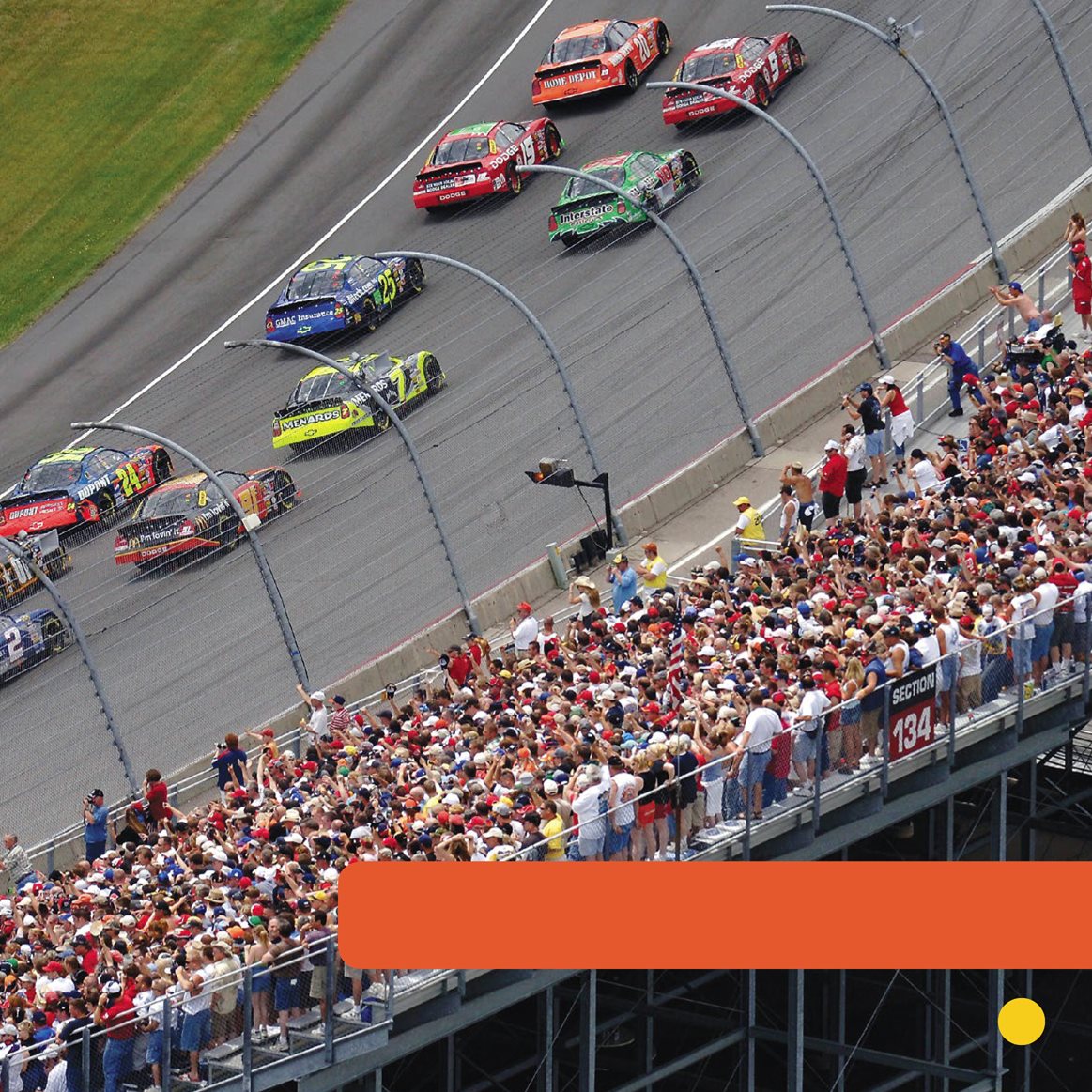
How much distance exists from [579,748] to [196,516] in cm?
1452

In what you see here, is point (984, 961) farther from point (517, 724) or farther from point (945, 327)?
point (945, 327)

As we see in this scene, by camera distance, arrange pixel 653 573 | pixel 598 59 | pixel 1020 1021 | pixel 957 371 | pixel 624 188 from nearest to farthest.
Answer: pixel 1020 1021
pixel 653 573
pixel 957 371
pixel 624 188
pixel 598 59

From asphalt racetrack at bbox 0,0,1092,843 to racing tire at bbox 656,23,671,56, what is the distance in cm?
28

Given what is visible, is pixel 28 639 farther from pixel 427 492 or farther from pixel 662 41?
pixel 662 41

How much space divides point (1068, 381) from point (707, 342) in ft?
31.4

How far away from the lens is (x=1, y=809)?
31859 millimetres

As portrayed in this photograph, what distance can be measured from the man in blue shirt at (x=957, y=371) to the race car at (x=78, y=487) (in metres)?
13.1

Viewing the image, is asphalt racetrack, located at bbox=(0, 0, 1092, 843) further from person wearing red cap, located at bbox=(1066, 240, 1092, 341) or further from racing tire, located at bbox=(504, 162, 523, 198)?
person wearing red cap, located at bbox=(1066, 240, 1092, 341)

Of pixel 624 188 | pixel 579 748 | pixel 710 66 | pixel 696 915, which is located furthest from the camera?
pixel 710 66

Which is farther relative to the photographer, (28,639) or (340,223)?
(340,223)

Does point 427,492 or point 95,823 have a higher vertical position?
point 427,492

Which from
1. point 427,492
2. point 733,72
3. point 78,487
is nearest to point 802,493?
point 427,492

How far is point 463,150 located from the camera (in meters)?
45.8

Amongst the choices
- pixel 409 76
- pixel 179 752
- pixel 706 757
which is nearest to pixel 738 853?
pixel 706 757
